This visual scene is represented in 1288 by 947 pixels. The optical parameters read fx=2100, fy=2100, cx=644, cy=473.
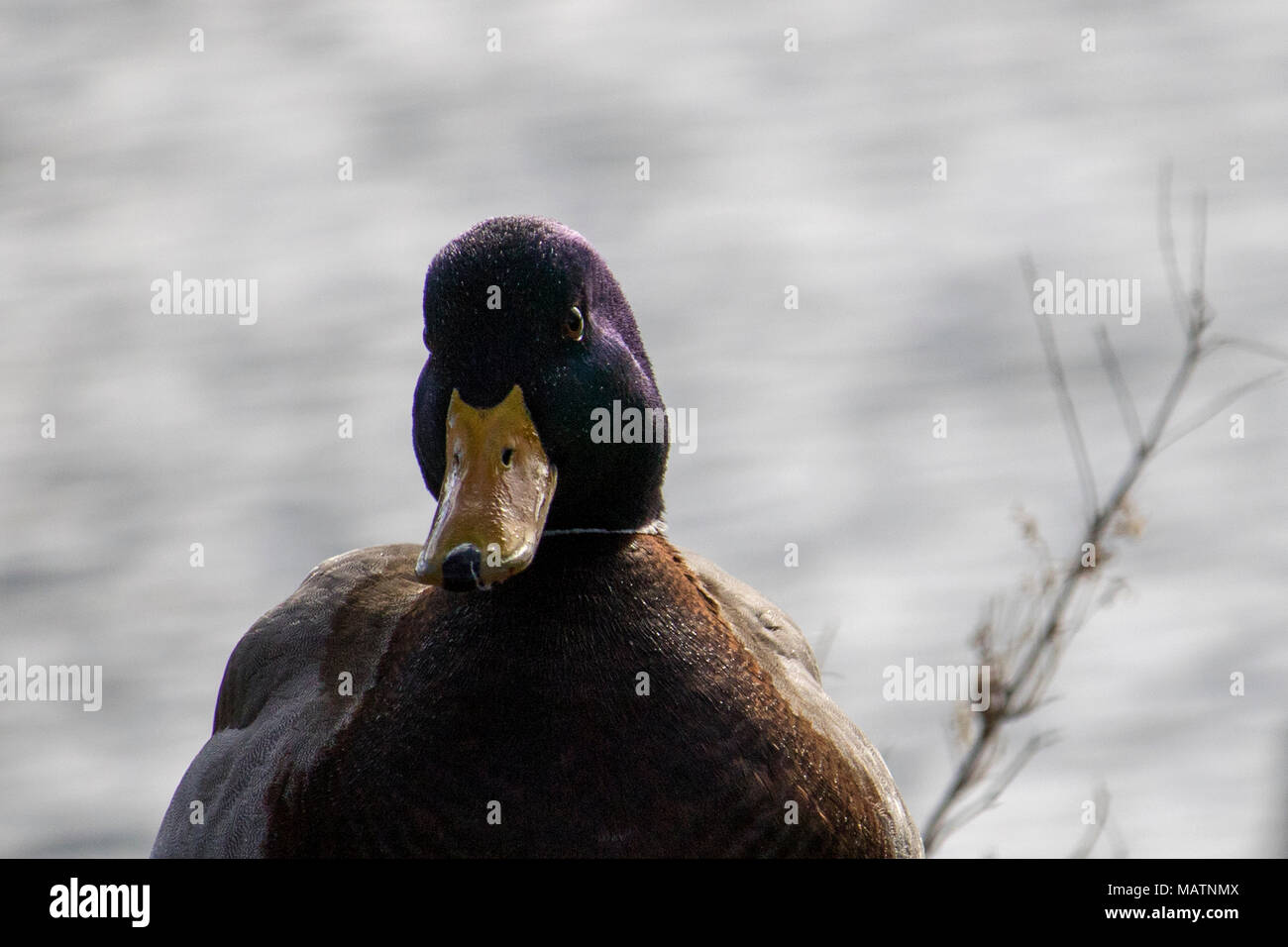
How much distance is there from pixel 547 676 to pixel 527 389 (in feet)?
1.70

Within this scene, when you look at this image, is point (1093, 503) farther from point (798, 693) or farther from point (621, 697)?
point (621, 697)

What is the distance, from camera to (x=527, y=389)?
379cm

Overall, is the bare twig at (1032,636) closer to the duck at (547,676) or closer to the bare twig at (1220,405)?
the bare twig at (1220,405)

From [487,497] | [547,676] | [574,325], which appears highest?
[574,325]

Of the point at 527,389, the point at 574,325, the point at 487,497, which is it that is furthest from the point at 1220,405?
the point at 487,497

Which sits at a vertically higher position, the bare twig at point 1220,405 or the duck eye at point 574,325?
the duck eye at point 574,325

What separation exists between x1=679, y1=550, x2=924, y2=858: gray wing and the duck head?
1.26ft

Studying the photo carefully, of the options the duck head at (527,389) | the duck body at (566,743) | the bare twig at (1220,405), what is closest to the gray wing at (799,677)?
the duck body at (566,743)

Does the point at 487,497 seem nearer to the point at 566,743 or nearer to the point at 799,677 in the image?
the point at 566,743

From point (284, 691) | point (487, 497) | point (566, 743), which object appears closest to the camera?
point (487, 497)

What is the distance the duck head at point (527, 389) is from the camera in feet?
12.1

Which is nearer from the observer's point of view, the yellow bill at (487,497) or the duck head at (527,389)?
the yellow bill at (487,497)

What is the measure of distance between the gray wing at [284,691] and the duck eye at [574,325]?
65cm
